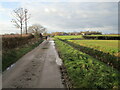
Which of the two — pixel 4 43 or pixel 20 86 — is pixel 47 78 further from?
pixel 4 43

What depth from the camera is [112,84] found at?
6.18m

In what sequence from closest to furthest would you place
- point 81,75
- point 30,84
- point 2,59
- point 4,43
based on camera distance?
point 30,84, point 81,75, point 2,59, point 4,43

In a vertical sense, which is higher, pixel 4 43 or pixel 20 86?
pixel 4 43

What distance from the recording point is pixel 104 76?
7.16m

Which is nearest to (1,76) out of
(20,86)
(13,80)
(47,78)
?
(13,80)

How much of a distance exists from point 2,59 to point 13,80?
15.1 ft

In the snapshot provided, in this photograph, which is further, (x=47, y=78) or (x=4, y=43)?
(x=4, y=43)

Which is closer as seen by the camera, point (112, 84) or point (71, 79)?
point (112, 84)

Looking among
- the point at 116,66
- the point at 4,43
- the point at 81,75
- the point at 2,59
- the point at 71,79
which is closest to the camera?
the point at 71,79

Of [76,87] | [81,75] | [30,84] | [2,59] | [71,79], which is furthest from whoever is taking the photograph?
[2,59]

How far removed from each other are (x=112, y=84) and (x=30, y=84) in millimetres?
3787

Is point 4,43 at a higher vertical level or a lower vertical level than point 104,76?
higher

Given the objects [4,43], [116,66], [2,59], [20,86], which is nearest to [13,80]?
[20,86]

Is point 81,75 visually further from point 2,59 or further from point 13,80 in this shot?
point 2,59
